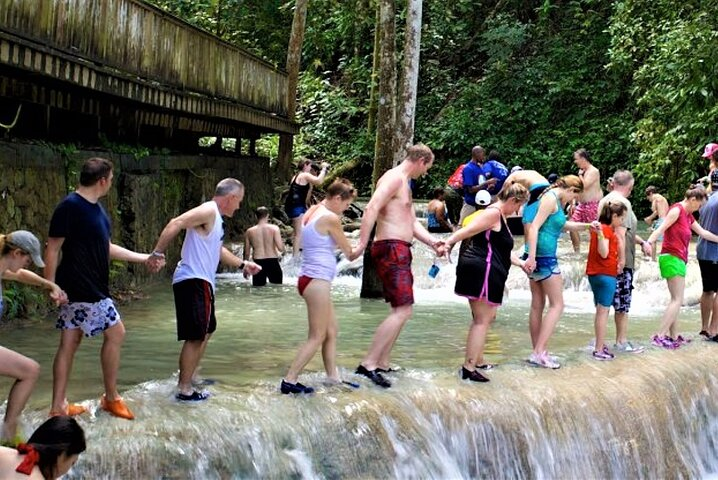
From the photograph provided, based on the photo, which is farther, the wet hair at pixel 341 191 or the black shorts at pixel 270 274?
the black shorts at pixel 270 274

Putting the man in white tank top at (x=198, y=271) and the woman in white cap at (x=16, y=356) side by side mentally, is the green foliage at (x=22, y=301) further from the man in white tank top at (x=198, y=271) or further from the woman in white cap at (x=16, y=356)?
the woman in white cap at (x=16, y=356)

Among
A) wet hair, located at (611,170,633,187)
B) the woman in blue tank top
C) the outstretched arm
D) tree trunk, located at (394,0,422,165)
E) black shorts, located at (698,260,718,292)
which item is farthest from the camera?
tree trunk, located at (394,0,422,165)

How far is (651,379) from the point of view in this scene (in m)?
9.18

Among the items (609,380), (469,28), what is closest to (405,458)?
(609,380)

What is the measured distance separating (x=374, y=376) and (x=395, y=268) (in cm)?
89

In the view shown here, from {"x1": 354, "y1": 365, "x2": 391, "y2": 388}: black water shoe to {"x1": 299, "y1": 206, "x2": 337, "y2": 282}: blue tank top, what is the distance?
1034 millimetres

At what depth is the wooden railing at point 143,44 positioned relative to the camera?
10.4 metres

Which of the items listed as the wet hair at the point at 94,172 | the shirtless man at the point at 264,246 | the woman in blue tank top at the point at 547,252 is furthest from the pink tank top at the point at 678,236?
the shirtless man at the point at 264,246

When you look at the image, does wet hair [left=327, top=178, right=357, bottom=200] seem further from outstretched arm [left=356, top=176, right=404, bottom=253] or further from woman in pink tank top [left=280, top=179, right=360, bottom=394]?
outstretched arm [left=356, top=176, right=404, bottom=253]

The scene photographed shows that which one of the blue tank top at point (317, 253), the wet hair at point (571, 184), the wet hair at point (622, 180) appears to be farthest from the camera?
the wet hair at point (622, 180)

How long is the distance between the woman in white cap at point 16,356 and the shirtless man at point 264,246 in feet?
29.1

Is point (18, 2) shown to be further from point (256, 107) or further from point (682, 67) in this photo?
point (682, 67)

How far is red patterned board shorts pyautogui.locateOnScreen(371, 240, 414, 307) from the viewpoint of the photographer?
8023 millimetres

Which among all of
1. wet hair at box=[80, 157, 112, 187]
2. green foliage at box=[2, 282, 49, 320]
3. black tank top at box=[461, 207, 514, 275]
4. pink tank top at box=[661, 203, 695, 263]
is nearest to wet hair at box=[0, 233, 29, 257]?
wet hair at box=[80, 157, 112, 187]
